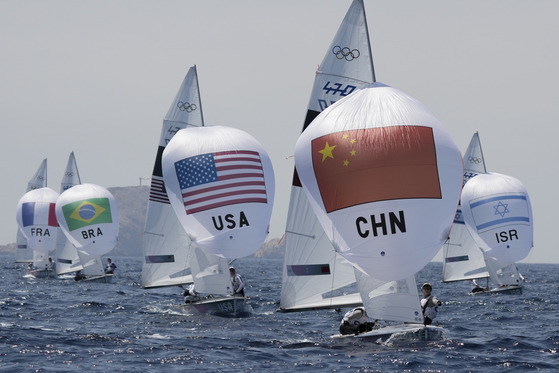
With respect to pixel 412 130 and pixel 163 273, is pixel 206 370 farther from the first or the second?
pixel 163 273

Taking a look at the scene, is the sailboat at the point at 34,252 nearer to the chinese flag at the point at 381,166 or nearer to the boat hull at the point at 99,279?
the boat hull at the point at 99,279

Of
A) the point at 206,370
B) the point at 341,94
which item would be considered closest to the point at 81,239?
the point at 341,94

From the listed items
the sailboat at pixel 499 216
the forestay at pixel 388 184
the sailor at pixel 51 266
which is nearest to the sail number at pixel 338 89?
the forestay at pixel 388 184

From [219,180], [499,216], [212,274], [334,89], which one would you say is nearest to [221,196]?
[219,180]

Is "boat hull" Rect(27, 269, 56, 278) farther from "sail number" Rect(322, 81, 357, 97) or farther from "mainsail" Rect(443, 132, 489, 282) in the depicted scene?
"sail number" Rect(322, 81, 357, 97)

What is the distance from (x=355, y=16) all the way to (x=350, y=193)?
20.2 ft

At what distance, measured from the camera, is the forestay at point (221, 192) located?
26.3 m

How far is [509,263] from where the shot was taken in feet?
137

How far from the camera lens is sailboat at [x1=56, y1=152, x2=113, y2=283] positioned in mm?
46969

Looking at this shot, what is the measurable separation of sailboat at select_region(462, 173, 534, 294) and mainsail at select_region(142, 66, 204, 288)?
1494 centimetres

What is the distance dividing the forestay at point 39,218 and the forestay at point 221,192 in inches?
1188

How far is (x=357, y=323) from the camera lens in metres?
19.8

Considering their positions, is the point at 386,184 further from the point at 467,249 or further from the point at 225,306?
the point at 467,249

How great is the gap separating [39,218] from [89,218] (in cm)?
1330
